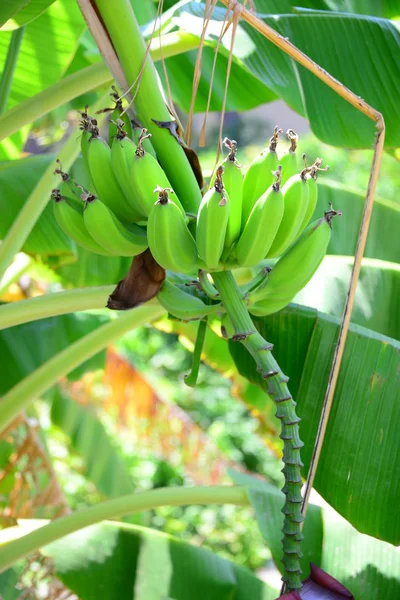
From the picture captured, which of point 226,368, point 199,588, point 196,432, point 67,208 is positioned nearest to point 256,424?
point 196,432

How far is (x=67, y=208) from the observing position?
0.69m

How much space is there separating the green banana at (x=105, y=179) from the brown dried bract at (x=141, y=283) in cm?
5

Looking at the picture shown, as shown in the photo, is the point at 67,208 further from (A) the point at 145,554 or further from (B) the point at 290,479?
(A) the point at 145,554

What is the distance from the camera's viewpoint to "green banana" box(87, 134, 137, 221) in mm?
667

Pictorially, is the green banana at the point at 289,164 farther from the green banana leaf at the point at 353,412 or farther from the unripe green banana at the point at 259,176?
the green banana leaf at the point at 353,412

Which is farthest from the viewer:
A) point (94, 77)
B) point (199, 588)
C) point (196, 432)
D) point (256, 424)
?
point (256, 424)

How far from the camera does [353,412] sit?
2.76 feet

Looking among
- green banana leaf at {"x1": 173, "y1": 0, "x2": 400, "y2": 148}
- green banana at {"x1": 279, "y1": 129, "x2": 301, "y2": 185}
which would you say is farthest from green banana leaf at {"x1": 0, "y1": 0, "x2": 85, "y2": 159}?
green banana at {"x1": 279, "y1": 129, "x2": 301, "y2": 185}

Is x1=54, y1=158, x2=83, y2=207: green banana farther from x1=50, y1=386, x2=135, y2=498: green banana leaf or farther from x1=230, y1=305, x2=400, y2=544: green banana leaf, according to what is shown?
x1=50, y1=386, x2=135, y2=498: green banana leaf

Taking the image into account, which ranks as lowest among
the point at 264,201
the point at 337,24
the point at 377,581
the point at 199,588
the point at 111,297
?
the point at 199,588

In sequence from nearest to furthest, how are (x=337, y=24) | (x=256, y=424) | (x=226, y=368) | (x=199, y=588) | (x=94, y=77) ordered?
(x=94, y=77) → (x=337, y=24) → (x=199, y=588) → (x=226, y=368) → (x=256, y=424)

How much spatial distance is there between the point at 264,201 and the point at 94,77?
1.35 ft

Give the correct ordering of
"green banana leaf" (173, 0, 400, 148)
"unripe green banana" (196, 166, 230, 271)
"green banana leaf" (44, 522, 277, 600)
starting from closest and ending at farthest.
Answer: "unripe green banana" (196, 166, 230, 271), "green banana leaf" (173, 0, 400, 148), "green banana leaf" (44, 522, 277, 600)

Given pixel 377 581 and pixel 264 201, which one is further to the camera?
pixel 377 581
